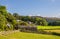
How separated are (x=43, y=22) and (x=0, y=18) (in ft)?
317

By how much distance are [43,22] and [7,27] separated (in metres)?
87.6

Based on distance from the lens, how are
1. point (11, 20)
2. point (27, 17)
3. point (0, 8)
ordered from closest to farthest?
1. point (0, 8)
2. point (11, 20)
3. point (27, 17)

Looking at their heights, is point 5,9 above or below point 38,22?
above

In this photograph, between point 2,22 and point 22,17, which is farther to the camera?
point 22,17

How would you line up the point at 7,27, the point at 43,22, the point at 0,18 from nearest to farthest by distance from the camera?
the point at 0,18 → the point at 7,27 → the point at 43,22

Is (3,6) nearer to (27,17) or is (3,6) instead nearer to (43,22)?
(43,22)

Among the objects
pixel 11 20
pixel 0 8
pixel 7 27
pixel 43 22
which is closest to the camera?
pixel 7 27

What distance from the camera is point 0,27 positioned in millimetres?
46656

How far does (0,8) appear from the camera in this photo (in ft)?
210

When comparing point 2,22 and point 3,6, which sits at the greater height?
point 3,6

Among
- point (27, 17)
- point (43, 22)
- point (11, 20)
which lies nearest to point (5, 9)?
point (11, 20)

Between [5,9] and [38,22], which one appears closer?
[5,9]

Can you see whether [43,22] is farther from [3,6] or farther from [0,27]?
[0,27]

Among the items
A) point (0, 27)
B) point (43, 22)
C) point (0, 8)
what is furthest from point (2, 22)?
point (43, 22)
